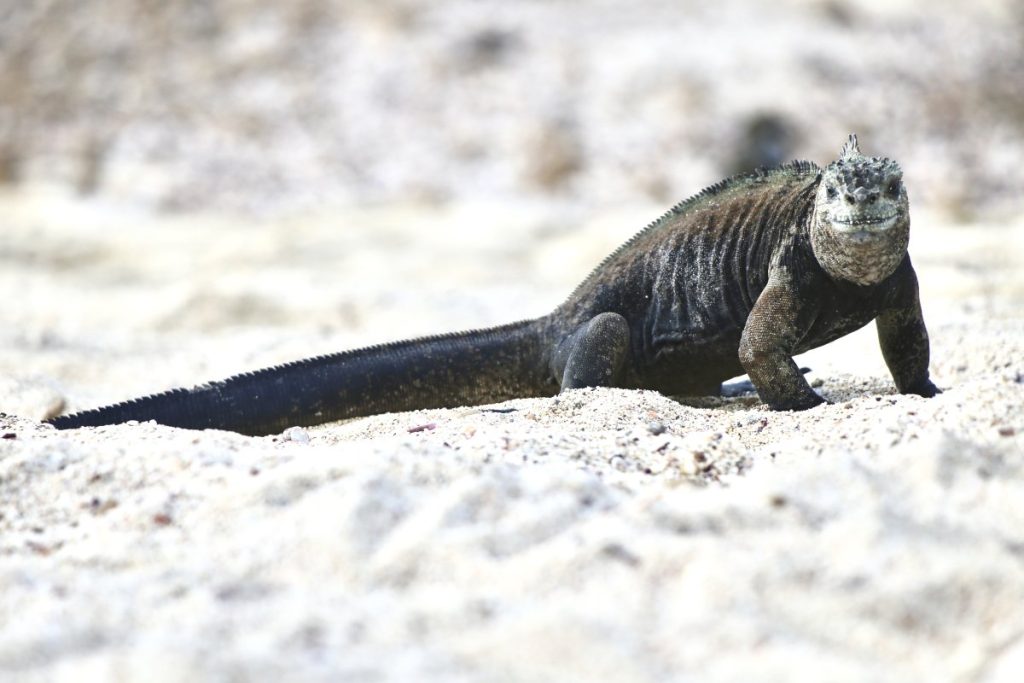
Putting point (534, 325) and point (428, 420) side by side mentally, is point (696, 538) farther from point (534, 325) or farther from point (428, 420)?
point (534, 325)

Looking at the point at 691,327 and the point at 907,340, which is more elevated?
the point at 691,327

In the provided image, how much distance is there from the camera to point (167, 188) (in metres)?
12.3

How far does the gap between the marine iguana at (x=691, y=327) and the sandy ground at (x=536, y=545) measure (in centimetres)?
32

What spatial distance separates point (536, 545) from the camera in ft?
8.70

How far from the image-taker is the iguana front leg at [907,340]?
431cm

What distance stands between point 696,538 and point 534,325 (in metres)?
2.20

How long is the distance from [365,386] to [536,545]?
6.46ft

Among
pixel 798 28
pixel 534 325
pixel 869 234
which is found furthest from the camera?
pixel 798 28

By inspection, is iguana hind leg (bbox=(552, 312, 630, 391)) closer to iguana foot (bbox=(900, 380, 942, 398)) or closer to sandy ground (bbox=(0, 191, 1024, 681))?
sandy ground (bbox=(0, 191, 1024, 681))

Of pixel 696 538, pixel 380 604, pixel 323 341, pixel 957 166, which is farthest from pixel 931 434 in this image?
pixel 957 166

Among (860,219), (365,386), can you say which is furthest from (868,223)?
(365,386)

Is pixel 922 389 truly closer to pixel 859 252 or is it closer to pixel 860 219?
pixel 859 252

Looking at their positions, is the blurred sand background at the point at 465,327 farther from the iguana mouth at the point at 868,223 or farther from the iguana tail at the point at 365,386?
the iguana mouth at the point at 868,223

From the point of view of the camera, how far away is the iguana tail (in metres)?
4.29
